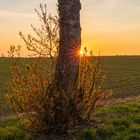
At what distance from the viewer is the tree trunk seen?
379 inches

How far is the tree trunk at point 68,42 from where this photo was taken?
9617mm

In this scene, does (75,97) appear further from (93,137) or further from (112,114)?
(112,114)

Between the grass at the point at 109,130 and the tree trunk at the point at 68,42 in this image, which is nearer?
the grass at the point at 109,130

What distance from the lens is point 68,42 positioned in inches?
382

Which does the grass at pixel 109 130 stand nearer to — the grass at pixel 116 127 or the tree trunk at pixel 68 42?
the grass at pixel 116 127

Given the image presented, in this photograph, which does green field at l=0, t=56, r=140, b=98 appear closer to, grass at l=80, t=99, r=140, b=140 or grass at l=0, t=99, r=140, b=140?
grass at l=0, t=99, r=140, b=140

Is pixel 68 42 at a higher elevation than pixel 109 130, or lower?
higher

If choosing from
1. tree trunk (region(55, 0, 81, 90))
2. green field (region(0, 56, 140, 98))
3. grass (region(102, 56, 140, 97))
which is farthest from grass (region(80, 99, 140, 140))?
grass (region(102, 56, 140, 97))

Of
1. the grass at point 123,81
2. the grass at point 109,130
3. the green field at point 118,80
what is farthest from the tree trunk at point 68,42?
the grass at point 123,81

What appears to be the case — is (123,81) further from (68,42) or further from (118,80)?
(68,42)

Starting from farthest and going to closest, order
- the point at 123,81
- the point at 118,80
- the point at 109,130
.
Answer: the point at 118,80
the point at 123,81
the point at 109,130

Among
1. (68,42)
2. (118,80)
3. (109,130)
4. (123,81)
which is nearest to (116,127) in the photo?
(109,130)

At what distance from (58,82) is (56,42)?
33.0 inches

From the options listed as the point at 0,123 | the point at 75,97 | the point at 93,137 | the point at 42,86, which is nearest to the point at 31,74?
the point at 42,86
